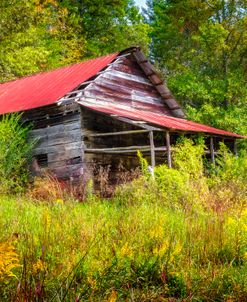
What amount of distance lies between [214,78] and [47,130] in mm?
12620

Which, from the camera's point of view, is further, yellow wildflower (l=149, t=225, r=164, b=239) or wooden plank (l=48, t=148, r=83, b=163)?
wooden plank (l=48, t=148, r=83, b=163)

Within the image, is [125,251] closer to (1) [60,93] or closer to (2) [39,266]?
(2) [39,266]

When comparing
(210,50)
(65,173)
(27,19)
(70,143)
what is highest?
(27,19)

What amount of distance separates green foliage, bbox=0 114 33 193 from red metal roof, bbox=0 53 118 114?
34.5 inches

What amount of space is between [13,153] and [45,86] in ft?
13.4

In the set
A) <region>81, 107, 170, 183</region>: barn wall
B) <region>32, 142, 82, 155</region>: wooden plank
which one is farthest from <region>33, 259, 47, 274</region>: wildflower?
<region>32, 142, 82, 155</region>: wooden plank

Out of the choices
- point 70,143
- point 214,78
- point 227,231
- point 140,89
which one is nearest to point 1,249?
point 227,231

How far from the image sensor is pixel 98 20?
34.9 metres

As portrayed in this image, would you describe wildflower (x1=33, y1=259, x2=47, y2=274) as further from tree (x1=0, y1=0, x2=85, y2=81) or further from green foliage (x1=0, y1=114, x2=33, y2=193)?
tree (x1=0, y1=0, x2=85, y2=81)

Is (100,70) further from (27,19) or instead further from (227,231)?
(227,231)

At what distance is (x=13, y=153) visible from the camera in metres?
16.8

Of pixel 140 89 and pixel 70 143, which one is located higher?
pixel 140 89

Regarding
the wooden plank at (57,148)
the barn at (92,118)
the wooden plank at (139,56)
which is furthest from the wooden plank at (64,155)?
the wooden plank at (139,56)

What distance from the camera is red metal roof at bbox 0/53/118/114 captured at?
58.1ft
